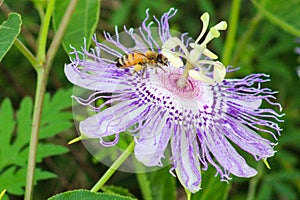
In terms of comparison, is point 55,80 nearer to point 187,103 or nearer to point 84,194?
point 187,103

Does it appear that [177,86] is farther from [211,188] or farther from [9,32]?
[9,32]

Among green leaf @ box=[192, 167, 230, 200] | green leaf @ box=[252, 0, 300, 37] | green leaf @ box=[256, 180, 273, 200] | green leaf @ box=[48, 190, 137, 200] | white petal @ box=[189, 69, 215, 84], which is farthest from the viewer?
green leaf @ box=[256, 180, 273, 200]

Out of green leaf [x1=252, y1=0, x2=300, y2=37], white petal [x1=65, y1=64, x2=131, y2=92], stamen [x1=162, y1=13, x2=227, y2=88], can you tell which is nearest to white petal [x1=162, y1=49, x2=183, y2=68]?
stamen [x1=162, y1=13, x2=227, y2=88]

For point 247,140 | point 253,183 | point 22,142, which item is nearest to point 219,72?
point 247,140

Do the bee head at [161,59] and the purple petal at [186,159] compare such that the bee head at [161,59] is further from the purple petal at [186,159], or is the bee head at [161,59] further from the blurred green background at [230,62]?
the blurred green background at [230,62]

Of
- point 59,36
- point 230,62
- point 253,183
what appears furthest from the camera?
point 230,62

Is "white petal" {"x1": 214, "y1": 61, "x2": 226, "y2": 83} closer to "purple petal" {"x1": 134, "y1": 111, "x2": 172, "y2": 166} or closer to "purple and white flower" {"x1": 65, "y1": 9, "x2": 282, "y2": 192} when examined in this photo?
"purple and white flower" {"x1": 65, "y1": 9, "x2": 282, "y2": 192}

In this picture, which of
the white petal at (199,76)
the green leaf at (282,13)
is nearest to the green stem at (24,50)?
the white petal at (199,76)
